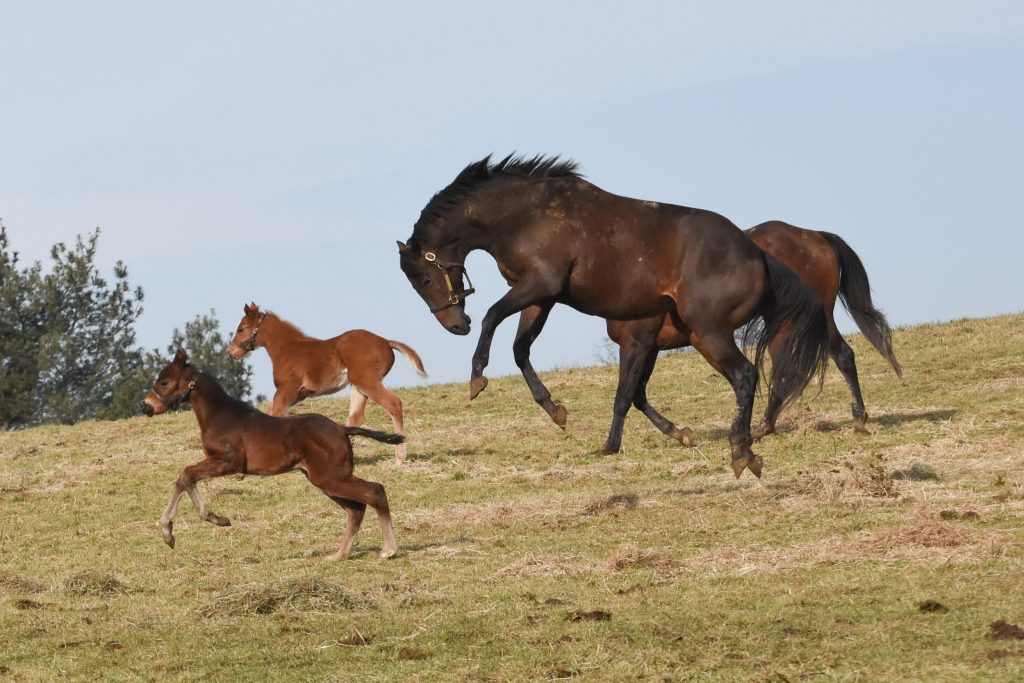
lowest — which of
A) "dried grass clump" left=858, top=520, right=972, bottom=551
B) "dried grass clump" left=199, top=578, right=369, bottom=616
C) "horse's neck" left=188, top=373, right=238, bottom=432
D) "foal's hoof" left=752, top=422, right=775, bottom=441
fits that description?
"dried grass clump" left=858, top=520, right=972, bottom=551

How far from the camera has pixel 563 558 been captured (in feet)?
32.7

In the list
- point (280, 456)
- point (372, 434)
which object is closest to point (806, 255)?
point (372, 434)

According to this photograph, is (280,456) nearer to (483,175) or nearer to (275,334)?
(483,175)

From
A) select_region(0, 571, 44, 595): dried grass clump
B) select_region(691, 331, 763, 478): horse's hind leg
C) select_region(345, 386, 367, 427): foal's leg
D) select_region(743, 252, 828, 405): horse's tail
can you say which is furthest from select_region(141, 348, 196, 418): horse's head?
select_region(345, 386, 367, 427): foal's leg

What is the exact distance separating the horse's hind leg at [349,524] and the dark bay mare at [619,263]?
1.37 m

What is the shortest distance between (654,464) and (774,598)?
19.8ft

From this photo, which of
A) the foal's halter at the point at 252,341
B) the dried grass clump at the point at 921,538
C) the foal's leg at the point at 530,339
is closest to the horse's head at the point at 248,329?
the foal's halter at the point at 252,341

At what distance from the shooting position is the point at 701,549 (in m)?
9.96

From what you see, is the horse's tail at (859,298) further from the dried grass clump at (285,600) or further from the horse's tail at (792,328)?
the dried grass clump at (285,600)

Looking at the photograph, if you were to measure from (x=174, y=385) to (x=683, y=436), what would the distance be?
233 inches

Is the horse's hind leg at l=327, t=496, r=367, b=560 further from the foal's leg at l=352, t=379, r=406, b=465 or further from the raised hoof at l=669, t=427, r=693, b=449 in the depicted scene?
the raised hoof at l=669, t=427, r=693, b=449

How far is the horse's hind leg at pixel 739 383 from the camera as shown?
11.5 meters

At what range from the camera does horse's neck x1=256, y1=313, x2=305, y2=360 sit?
16.4 metres

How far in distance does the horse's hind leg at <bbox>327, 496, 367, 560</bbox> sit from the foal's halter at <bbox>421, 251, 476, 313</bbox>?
85.8 inches
